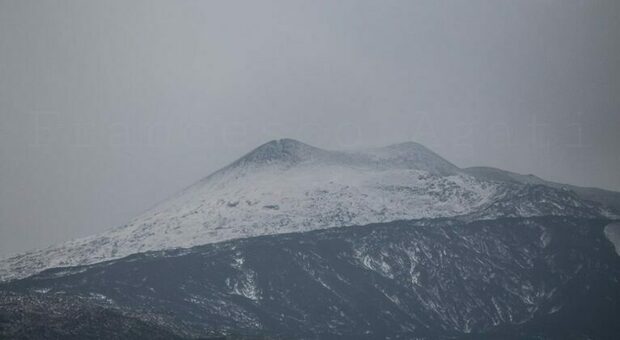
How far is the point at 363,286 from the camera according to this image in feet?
582

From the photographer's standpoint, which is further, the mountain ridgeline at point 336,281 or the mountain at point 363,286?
the mountain ridgeline at point 336,281

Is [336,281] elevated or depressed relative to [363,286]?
elevated

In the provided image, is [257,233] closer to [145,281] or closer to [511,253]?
[145,281]

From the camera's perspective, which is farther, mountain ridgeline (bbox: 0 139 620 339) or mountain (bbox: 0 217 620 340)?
mountain ridgeline (bbox: 0 139 620 339)

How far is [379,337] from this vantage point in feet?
491

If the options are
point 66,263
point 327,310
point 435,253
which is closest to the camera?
point 327,310

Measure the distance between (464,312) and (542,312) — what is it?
79.6ft

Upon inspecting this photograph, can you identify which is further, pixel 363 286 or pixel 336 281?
pixel 336 281

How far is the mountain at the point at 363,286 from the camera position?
15188cm

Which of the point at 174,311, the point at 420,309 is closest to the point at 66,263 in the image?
the point at 174,311

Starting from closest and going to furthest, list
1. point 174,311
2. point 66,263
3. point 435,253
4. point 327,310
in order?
point 174,311, point 327,310, point 66,263, point 435,253

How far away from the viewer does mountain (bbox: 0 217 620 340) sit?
152m

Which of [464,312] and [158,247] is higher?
[158,247]

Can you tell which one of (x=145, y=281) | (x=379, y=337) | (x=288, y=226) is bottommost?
(x=379, y=337)
